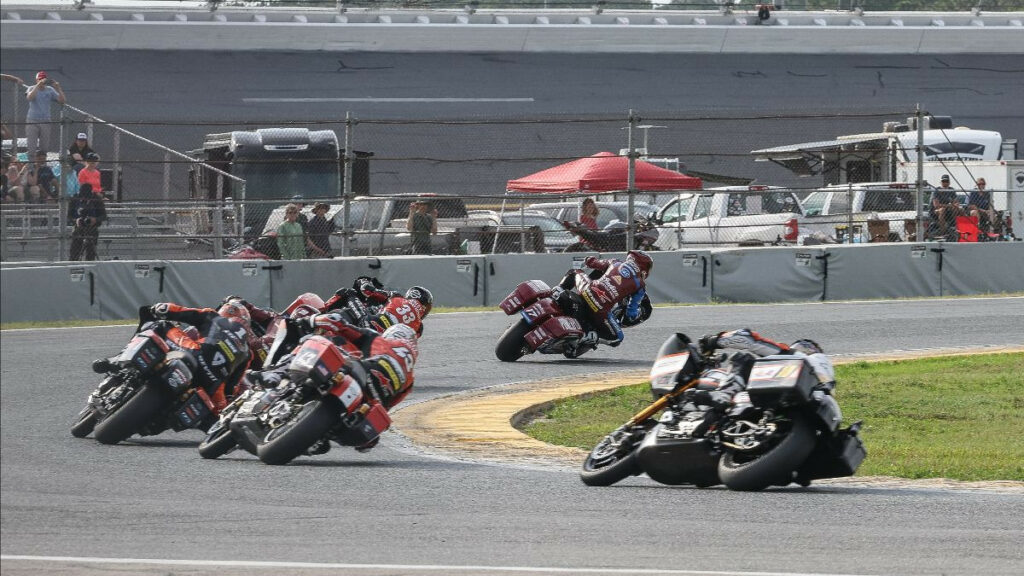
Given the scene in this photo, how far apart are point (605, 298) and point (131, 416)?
8.18m

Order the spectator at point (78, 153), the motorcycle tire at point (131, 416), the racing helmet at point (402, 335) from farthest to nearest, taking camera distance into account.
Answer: the racing helmet at point (402, 335)
the motorcycle tire at point (131, 416)
the spectator at point (78, 153)

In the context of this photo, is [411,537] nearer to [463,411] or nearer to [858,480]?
[858,480]

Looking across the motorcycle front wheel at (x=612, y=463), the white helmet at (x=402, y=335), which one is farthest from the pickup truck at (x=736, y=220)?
the motorcycle front wheel at (x=612, y=463)

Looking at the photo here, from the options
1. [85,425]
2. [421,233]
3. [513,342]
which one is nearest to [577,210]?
[421,233]

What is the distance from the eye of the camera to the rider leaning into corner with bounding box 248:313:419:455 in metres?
7.43

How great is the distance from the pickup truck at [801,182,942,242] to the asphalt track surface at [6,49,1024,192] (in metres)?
9.98

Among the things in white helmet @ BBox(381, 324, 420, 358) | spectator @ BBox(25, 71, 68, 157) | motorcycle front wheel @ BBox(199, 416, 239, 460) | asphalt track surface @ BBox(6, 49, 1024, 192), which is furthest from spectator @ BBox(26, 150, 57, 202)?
asphalt track surface @ BBox(6, 49, 1024, 192)

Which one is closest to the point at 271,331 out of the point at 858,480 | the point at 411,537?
the point at 411,537

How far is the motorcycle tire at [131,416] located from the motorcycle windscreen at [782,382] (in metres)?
2.78

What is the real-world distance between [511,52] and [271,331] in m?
32.2

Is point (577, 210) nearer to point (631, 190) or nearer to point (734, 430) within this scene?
point (631, 190)

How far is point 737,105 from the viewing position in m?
39.9

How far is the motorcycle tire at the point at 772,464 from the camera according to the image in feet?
23.4

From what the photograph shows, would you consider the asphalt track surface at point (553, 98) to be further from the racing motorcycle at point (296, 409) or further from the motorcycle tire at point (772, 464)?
the motorcycle tire at point (772, 464)
